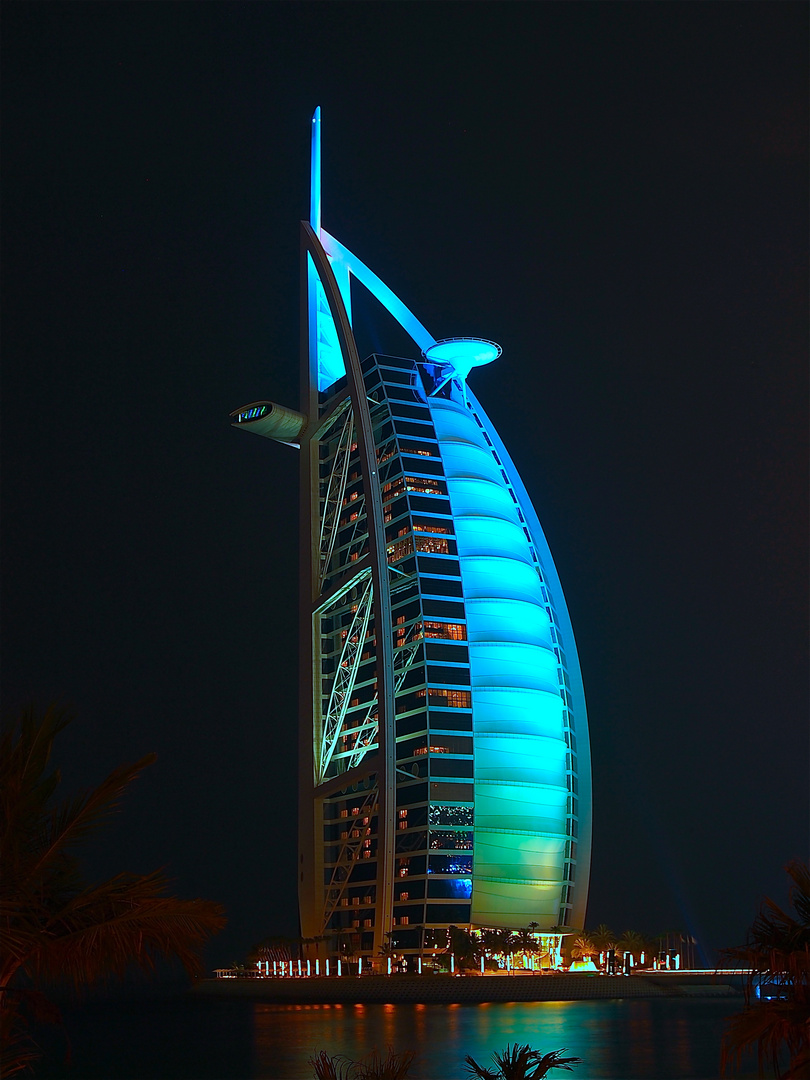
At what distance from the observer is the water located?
141ft

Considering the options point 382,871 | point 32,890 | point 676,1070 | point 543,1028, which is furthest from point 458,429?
point 32,890

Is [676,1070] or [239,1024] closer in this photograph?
[676,1070]

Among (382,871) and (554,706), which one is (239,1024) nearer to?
(382,871)

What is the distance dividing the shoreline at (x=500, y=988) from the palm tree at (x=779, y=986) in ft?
228

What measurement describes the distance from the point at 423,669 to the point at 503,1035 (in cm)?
4396

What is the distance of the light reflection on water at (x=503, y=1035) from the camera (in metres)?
41.8

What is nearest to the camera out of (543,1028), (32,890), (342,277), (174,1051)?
(32,890)

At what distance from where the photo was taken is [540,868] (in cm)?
9306

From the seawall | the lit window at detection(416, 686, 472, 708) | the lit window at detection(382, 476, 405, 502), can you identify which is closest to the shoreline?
the seawall

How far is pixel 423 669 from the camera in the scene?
93.9 m

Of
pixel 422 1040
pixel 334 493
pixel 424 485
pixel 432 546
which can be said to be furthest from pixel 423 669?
pixel 422 1040

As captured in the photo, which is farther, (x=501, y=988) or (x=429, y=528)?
(x=429, y=528)

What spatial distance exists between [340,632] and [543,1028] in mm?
50706

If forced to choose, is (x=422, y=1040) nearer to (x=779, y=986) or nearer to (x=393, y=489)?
(x=779, y=986)
